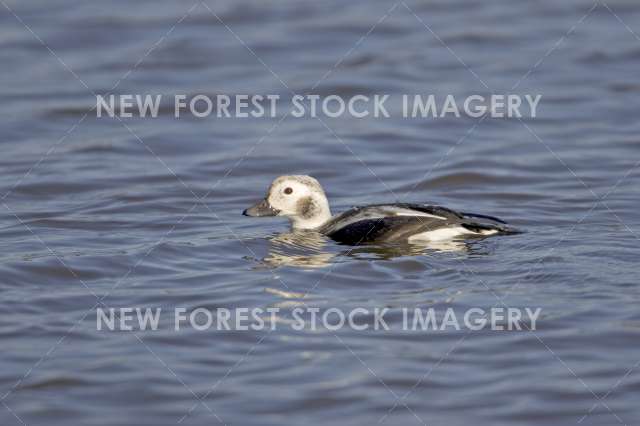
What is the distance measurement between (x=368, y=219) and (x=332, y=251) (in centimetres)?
40

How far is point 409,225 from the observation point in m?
10.6

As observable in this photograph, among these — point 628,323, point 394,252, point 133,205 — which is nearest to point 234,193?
Answer: point 133,205

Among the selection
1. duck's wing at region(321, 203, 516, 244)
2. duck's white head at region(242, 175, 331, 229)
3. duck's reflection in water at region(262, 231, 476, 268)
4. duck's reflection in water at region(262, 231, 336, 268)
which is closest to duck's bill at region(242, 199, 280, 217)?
duck's white head at region(242, 175, 331, 229)

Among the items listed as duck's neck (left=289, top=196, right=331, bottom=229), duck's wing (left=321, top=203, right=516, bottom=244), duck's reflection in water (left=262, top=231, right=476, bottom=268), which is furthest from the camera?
duck's neck (left=289, top=196, right=331, bottom=229)

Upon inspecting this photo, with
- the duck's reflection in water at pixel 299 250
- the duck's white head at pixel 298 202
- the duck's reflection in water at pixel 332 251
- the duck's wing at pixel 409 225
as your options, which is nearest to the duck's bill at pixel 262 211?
the duck's white head at pixel 298 202

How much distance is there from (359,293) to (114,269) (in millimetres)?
2028

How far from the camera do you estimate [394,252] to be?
10.5 meters

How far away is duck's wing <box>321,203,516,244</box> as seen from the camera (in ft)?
34.8

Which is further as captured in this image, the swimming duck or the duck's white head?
the duck's white head

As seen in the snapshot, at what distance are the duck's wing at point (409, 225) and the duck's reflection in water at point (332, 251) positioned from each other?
2.9 inches

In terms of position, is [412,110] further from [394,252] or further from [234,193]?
[394,252]

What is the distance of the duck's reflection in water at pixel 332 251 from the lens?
10.4 metres

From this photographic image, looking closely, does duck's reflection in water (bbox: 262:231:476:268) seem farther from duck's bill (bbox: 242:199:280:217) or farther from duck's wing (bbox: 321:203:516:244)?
duck's bill (bbox: 242:199:280:217)

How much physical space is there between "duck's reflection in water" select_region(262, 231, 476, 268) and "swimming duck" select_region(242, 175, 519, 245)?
7 centimetres
